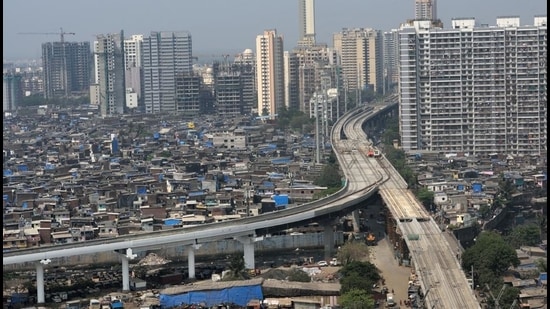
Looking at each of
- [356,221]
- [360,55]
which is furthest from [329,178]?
[360,55]

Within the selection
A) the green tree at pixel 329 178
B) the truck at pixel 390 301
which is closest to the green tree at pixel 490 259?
the truck at pixel 390 301

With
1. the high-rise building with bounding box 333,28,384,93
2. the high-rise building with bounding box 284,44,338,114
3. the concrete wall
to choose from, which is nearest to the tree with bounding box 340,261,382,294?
the concrete wall

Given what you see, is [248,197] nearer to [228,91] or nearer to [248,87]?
[228,91]

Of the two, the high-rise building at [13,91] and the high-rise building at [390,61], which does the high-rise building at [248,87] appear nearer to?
the high-rise building at [13,91]

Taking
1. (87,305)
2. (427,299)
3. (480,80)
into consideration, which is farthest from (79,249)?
(480,80)

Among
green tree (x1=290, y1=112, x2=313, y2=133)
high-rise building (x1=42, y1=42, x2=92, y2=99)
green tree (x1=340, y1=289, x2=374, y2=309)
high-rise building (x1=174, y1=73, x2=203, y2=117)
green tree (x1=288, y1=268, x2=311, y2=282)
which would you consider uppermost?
high-rise building (x1=42, y1=42, x2=92, y2=99)

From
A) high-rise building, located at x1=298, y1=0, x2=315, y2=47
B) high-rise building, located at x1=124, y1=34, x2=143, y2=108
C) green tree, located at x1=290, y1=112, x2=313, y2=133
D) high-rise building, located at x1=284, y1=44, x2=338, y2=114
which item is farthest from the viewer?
high-rise building, located at x1=298, y1=0, x2=315, y2=47

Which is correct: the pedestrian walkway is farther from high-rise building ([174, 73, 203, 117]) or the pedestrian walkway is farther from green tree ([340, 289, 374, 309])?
high-rise building ([174, 73, 203, 117])
